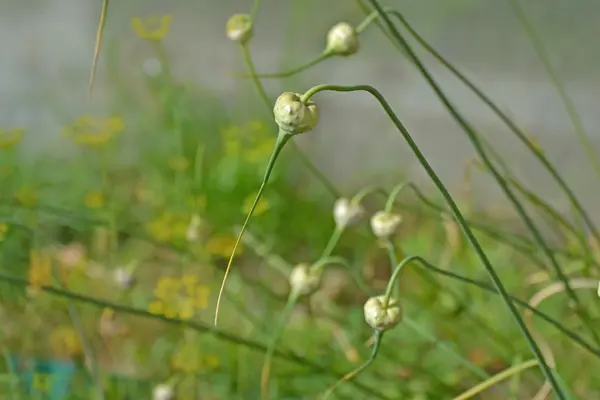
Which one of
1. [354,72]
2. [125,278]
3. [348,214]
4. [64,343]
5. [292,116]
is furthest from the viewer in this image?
[354,72]

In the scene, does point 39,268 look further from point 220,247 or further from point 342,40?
point 342,40

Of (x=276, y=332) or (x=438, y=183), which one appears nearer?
Answer: (x=438, y=183)

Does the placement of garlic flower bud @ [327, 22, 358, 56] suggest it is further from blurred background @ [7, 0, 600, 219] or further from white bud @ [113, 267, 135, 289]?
blurred background @ [7, 0, 600, 219]

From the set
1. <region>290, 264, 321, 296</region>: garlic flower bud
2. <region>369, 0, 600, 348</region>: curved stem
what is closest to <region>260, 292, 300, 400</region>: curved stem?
<region>290, 264, 321, 296</region>: garlic flower bud

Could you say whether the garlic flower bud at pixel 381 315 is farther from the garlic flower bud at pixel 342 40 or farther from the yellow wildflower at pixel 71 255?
the yellow wildflower at pixel 71 255

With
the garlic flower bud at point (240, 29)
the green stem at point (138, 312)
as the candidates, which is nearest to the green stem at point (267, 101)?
the garlic flower bud at point (240, 29)

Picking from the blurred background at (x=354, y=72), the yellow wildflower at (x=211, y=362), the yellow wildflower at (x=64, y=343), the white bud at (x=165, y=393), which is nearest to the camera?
the white bud at (x=165, y=393)

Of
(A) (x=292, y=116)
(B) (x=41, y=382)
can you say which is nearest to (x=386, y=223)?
(A) (x=292, y=116)
